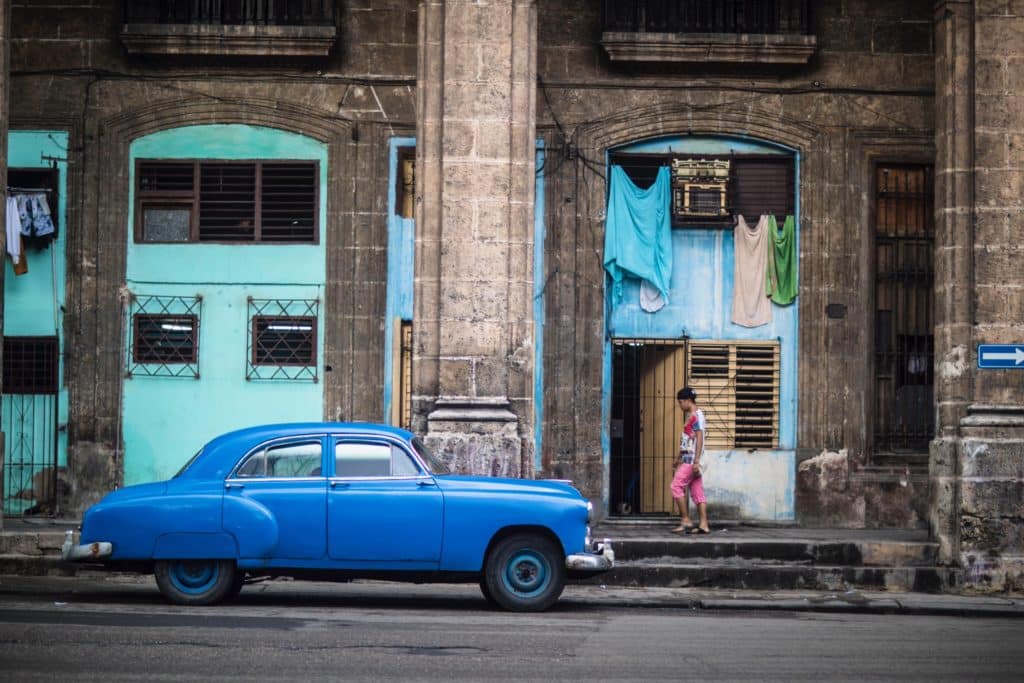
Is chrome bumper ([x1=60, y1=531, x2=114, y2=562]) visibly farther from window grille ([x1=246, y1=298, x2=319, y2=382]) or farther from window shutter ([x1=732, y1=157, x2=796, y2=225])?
window shutter ([x1=732, y1=157, x2=796, y2=225])

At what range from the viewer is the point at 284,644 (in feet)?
35.6

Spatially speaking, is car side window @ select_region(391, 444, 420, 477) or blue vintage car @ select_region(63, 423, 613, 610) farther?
car side window @ select_region(391, 444, 420, 477)

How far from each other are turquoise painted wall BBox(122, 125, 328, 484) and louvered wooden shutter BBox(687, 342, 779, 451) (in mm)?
4982

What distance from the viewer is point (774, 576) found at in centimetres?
1667

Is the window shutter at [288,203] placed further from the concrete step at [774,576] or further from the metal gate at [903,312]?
the metal gate at [903,312]

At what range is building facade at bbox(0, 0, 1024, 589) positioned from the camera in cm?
1980

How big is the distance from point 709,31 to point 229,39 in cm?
619

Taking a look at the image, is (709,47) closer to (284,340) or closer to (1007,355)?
(1007,355)

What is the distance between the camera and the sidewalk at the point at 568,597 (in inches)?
557

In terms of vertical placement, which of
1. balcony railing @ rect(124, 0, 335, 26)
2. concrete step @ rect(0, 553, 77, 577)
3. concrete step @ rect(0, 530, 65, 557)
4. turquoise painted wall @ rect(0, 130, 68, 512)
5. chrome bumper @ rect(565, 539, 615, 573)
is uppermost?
balcony railing @ rect(124, 0, 335, 26)

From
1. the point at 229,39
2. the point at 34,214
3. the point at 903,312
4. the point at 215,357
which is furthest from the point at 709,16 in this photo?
the point at 34,214

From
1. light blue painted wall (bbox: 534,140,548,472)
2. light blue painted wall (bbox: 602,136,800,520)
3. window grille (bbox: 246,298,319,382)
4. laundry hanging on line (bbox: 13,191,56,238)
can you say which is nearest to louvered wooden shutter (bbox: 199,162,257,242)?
window grille (bbox: 246,298,319,382)

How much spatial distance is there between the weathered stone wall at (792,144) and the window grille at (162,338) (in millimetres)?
4575

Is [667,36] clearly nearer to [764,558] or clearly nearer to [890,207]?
[890,207]
